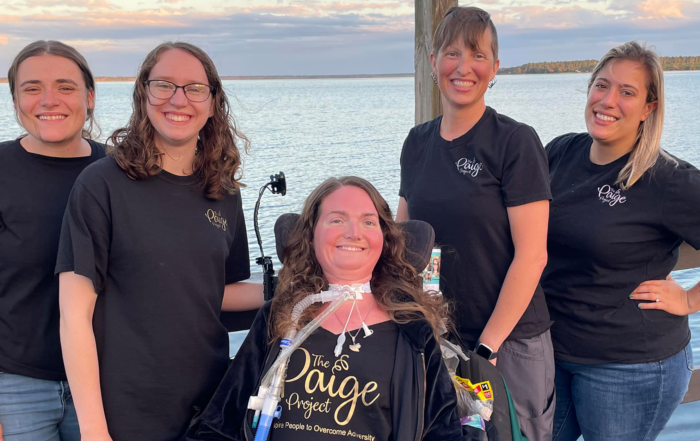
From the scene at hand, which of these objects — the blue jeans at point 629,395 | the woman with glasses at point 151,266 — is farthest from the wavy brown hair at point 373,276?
the blue jeans at point 629,395

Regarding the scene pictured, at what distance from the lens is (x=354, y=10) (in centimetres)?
4412

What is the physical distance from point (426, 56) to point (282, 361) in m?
1.71

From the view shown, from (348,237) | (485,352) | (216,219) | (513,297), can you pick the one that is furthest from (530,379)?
(216,219)

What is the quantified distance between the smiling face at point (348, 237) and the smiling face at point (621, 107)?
0.98 meters

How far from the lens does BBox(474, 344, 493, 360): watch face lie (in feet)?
6.91

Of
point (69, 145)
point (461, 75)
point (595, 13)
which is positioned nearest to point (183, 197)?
point (69, 145)

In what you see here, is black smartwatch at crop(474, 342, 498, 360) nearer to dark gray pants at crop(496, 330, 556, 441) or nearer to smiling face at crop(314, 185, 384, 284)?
dark gray pants at crop(496, 330, 556, 441)

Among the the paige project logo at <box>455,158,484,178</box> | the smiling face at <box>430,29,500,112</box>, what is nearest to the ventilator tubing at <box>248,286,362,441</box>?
the the paige project logo at <box>455,158,484,178</box>

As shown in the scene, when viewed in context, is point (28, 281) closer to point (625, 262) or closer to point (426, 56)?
point (426, 56)

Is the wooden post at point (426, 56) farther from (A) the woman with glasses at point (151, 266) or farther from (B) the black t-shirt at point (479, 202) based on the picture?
(A) the woman with glasses at point (151, 266)

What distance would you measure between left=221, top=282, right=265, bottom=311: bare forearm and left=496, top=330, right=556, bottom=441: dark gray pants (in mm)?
973

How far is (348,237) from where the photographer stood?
207cm

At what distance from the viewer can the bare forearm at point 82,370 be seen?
1773mm

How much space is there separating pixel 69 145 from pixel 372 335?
1.26 metres
